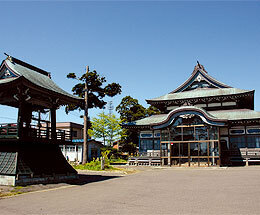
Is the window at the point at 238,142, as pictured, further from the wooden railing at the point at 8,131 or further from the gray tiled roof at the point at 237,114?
the wooden railing at the point at 8,131

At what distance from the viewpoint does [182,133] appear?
93.7 feet

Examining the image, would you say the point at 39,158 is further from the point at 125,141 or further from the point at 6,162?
the point at 125,141

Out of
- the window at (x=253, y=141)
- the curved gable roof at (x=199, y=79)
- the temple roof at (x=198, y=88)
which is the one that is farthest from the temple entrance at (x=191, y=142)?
the curved gable roof at (x=199, y=79)

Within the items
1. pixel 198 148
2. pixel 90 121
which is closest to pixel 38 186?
pixel 198 148

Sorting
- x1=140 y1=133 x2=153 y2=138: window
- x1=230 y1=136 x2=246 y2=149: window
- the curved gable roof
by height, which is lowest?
x1=230 y1=136 x2=246 y2=149: window

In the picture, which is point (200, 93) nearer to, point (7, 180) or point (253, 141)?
point (253, 141)

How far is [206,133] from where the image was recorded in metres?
27.6

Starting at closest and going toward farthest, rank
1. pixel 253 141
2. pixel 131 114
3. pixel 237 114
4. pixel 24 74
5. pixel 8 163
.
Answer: pixel 8 163
pixel 24 74
pixel 253 141
pixel 237 114
pixel 131 114

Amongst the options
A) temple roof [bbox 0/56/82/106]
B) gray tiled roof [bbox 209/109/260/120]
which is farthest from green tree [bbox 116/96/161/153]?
temple roof [bbox 0/56/82/106]

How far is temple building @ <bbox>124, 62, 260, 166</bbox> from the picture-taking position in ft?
88.9

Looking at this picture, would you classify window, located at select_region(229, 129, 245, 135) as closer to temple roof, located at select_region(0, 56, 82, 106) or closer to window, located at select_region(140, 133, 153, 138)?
window, located at select_region(140, 133, 153, 138)

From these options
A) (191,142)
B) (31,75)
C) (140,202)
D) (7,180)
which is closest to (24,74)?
(31,75)

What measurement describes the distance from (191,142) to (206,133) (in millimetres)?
1898

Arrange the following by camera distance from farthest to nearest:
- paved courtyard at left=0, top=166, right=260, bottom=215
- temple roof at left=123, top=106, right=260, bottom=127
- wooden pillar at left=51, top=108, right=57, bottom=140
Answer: temple roof at left=123, top=106, right=260, bottom=127 < wooden pillar at left=51, top=108, right=57, bottom=140 < paved courtyard at left=0, top=166, right=260, bottom=215
